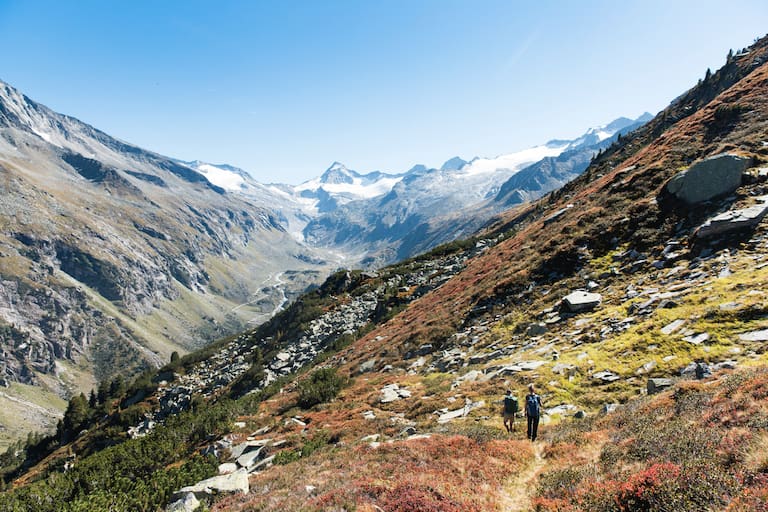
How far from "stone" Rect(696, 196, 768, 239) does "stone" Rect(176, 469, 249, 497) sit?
24.9m

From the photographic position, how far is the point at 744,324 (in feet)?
44.0

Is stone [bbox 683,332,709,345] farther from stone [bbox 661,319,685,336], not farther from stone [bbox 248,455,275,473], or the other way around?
stone [bbox 248,455,275,473]

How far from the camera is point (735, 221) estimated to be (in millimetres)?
19031

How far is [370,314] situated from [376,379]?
25625 millimetres

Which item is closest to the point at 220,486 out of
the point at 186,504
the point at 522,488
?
the point at 186,504

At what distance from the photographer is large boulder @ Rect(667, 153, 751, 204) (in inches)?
880

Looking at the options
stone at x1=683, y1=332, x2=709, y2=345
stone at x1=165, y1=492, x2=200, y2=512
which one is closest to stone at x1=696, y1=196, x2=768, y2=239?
stone at x1=683, y1=332, x2=709, y2=345

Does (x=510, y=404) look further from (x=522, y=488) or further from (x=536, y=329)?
(x=536, y=329)

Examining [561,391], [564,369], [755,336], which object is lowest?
[561,391]

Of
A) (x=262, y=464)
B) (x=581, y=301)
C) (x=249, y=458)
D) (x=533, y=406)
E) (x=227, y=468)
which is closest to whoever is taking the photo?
(x=533, y=406)

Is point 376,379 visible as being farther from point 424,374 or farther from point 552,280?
point 552,280

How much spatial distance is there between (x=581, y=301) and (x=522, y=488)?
13.4 m

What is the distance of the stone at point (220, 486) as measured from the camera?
13820 millimetres

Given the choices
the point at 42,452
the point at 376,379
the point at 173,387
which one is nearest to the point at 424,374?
the point at 376,379
